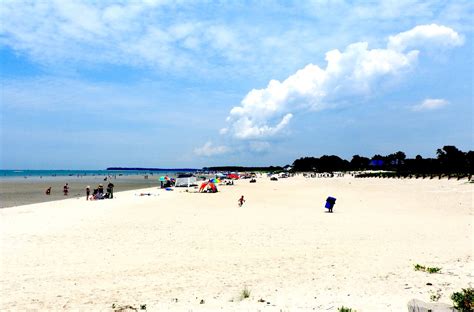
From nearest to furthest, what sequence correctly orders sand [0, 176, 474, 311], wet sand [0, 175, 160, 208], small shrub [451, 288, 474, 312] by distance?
small shrub [451, 288, 474, 312]
sand [0, 176, 474, 311]
wet sand [0, 175, 160, 208]

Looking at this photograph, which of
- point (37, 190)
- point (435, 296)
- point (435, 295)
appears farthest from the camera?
point (37, 190)

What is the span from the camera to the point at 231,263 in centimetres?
1048

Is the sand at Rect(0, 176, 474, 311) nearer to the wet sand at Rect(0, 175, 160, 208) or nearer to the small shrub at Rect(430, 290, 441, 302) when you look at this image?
the small shrub at Rect(430, 290, 441, 302)

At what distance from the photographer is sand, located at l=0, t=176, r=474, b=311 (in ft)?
24.6

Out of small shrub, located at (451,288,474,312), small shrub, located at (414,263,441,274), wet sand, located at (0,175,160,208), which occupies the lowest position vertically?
wet sand, located at (0,175,160,208)

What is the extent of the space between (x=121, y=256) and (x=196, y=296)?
4.61 metres

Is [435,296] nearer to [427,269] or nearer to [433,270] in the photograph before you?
[433,270]

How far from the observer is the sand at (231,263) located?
7.51 m

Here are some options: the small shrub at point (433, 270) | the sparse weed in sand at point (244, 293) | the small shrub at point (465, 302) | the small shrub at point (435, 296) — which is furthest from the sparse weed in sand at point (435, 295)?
the sparse weed in sand at point (244, 293)

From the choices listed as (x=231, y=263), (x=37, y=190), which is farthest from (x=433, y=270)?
(x=37, y=190)

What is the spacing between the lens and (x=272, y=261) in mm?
10688

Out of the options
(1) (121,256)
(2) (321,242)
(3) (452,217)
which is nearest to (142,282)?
(1) (121,256)

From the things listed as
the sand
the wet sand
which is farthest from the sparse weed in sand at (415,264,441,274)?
the wet sand

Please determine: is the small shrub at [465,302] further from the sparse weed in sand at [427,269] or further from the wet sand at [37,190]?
the wet sand at [37,190]
